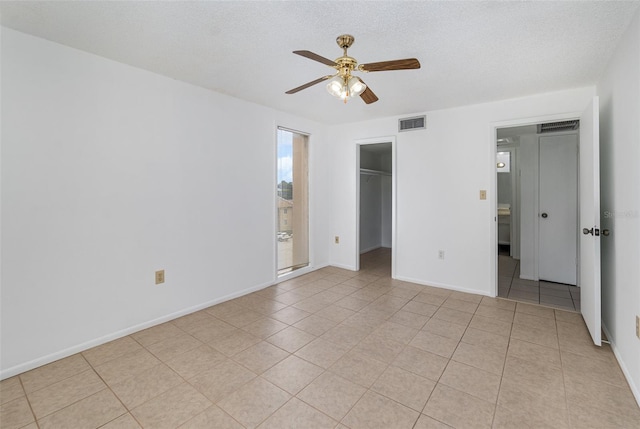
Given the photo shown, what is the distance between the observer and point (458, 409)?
1.67 metres

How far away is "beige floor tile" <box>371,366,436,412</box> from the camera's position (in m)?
1.75

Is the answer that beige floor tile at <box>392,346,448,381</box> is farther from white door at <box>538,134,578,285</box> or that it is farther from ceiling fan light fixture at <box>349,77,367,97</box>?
white door at <box>538,134,578,285</box>

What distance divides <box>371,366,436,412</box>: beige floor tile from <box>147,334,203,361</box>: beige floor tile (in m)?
1.50

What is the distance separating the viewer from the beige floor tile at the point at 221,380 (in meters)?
1.83

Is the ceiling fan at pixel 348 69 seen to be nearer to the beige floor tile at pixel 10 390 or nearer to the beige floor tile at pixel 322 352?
the beige floor tile at pixel 322 352

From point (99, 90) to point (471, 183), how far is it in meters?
3.94

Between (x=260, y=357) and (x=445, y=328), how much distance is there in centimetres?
168

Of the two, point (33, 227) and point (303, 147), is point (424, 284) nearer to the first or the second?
point (303, 147)

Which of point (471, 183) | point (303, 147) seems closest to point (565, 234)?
point (471, 183)

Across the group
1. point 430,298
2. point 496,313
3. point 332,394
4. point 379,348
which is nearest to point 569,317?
point 496,313

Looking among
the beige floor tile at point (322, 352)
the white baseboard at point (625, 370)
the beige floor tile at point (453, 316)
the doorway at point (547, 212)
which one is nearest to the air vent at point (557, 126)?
the doorway at point (547, 212)

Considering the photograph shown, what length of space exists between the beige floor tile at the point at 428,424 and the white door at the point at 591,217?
1724 mm

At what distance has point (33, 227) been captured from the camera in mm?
2082

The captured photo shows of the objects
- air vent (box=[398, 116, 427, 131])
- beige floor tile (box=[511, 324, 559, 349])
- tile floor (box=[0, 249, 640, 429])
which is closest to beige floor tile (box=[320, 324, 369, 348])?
tile floor (box=[0, 249, 640, 429])
